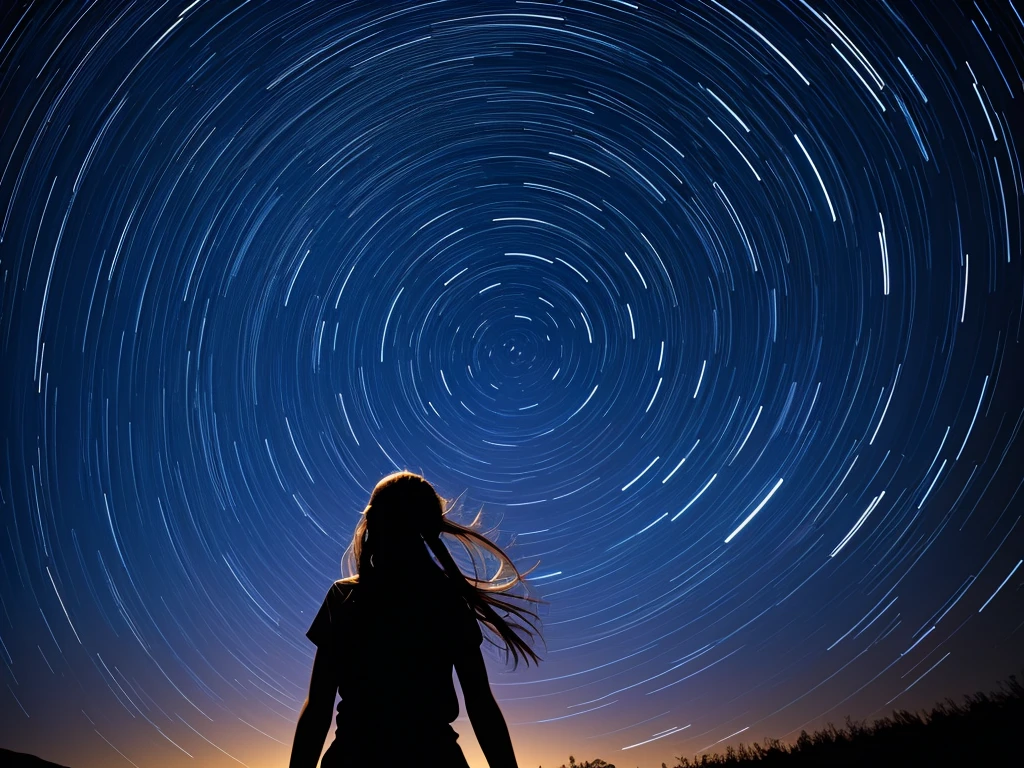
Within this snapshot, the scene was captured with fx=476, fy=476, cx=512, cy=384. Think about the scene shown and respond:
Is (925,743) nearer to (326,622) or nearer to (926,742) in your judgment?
(926,742)

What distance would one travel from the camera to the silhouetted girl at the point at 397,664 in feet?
6.14

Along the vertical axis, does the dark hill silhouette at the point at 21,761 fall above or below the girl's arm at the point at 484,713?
above

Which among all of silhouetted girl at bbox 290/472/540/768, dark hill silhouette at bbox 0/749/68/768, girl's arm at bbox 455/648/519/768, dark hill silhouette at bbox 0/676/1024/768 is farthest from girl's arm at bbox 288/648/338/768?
dark hill silhouette at bbox 0/749/68/768

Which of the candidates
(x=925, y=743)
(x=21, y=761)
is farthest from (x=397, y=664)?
(x=21, y=761)

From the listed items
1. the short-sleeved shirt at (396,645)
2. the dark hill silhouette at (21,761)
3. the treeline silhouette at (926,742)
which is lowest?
the treeline silhouette at (926,742)

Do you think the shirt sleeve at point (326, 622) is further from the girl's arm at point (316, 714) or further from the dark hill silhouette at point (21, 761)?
the dark hill silhouette at point (21, 761)

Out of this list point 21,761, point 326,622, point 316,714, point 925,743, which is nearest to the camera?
point 316,714

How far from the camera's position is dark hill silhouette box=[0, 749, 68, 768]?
24.1 metres

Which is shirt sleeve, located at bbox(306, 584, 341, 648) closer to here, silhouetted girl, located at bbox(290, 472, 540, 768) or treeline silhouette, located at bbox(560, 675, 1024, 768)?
silhouetted girl, located at bbox(290, 472, 540, 768)

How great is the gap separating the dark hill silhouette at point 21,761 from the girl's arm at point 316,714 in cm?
3633

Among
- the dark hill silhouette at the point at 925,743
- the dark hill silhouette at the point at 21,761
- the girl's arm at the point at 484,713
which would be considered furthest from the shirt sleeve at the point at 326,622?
the dark hill silhouette at the point at 21,761

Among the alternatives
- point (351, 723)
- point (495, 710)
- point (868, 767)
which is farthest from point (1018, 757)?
point (351, 723)

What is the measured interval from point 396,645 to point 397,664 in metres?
0.07

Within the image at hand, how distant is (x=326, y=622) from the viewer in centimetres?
222
